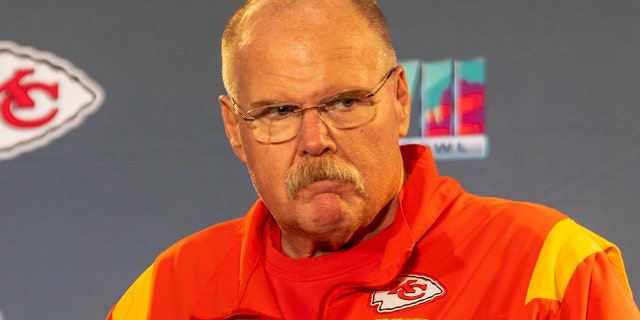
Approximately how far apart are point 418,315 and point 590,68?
2.89 ft

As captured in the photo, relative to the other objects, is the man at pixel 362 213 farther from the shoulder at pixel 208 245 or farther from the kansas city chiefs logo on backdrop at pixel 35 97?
the kansas city chiefs logo on backdrop at pixel 35 97

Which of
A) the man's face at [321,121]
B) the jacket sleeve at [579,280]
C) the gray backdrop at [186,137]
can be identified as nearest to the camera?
the jacket sleeve at [579,280]

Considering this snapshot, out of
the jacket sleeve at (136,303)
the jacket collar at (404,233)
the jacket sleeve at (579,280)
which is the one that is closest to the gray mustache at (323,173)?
the jacket collar at (404,233)

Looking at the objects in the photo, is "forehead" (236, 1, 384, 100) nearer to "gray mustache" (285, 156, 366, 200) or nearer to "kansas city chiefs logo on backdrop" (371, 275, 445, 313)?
"gray mustache" (285, 156, 366, 200)

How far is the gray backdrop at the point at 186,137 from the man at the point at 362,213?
25.5 inches

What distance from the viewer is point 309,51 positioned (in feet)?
3.86

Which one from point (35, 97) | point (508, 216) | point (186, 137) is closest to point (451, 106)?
point (186, 137)

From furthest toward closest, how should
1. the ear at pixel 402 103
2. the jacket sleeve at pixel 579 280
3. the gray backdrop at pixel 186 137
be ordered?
the gray backdrop at pixel 186 137 < the ear at pixel 402 103 < the jacket sleeve at pixel 579 280

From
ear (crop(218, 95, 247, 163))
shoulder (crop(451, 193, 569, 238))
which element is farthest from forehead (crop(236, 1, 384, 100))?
shoulder (crop(451, 193, 569, 238))

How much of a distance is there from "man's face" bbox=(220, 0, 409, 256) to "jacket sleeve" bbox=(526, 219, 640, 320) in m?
0.22

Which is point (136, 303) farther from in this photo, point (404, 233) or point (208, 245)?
point (404, 233)

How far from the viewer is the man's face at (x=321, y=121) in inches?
46.2

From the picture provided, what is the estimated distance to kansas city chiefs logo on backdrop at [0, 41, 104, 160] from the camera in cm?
232

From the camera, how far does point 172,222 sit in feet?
7.31
